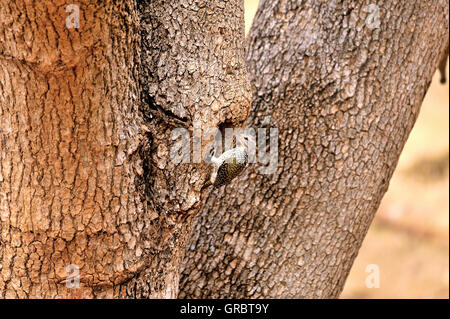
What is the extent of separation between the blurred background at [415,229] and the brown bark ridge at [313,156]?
2.85 metres

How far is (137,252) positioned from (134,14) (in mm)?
557

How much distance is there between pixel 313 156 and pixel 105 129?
85cm

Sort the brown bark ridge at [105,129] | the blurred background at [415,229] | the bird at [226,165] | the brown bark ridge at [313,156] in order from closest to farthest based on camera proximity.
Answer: the brown bark ridge at [105,129], the bird at [226,165], the brown bark ridge at [313,156], the blurred background at [415,229]

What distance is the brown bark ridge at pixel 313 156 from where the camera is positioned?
189cm

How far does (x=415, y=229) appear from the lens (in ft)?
15.8

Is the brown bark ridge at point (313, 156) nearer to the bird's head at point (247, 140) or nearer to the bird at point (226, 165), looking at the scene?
the bird's head at point (247, 140)

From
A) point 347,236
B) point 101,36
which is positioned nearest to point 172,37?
point 101,36

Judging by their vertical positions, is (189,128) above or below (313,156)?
above

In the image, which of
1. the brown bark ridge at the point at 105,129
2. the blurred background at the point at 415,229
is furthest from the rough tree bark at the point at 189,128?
the blurred background at the point at 415,229

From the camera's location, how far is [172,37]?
1410 millimetres

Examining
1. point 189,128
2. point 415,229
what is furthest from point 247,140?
point 415,229

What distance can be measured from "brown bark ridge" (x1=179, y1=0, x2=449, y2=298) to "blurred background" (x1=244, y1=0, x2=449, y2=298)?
112 inches

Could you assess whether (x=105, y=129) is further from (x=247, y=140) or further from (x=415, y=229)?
(x=415, y=229)
